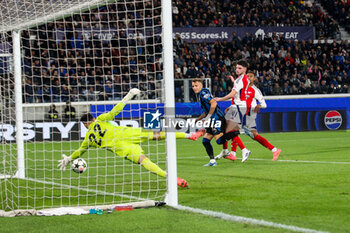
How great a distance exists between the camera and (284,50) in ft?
98.9

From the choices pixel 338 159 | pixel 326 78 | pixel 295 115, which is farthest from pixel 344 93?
pixel 338 159

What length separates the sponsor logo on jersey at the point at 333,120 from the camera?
974 inches

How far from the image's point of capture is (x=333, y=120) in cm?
2486

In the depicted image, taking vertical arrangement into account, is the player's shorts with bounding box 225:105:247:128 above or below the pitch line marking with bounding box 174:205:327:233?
above

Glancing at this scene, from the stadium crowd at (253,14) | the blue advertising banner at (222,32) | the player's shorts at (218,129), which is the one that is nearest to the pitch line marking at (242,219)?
the player's shorts at (218,129)

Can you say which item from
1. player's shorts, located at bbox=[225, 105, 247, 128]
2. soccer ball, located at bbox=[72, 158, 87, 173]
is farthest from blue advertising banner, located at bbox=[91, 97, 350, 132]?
soccer ball, located at bbox=[72, 158, 87, 173]

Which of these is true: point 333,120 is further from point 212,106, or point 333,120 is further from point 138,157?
point 138,157

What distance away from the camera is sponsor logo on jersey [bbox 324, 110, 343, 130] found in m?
24.7

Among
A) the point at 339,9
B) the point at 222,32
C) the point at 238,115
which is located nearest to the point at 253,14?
the point at 222,32

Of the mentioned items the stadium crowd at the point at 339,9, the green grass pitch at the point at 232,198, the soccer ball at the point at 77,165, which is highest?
the stadium crowd at the point at 339,9

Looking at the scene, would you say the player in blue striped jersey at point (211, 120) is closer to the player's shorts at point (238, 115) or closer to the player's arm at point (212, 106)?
the player's arm at point (212, 106)

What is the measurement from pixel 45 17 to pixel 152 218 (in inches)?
207

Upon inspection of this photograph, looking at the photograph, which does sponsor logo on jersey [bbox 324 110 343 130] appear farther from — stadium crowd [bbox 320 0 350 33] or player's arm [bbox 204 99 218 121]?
player's arm [bbox 204 99 218 121]

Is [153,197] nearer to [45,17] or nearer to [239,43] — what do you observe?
[45,17]
